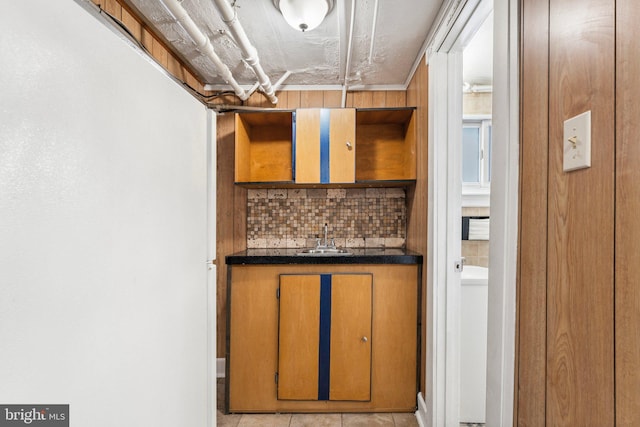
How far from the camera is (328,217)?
2855 millimetres

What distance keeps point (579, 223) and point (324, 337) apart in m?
1.74

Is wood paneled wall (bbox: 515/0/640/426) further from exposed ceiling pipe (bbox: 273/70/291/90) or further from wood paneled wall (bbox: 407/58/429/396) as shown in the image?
exposed ceiling pipe (bbox: 273/70/291/90)

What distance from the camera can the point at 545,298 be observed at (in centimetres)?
84

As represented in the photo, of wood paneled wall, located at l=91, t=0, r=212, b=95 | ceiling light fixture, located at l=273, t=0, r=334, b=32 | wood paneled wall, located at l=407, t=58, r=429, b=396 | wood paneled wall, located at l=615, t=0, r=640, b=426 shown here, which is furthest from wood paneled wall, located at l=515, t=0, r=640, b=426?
wood paneled wall, located at l=91, t=0, r=212, b=95

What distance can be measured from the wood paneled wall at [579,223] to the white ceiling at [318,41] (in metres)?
1.08

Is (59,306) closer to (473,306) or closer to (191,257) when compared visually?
(191,257)

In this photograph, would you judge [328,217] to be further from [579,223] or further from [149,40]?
[579,223]

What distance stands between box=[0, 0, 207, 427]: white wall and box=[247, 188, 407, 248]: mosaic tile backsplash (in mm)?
1971

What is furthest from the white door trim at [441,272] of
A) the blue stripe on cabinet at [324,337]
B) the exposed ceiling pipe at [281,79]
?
the exposed ceiling pipe at [281,79]

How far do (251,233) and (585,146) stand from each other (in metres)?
2.47

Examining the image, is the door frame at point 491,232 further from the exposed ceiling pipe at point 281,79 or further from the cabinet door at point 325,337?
the exposed ceiling pipe at point 281,79

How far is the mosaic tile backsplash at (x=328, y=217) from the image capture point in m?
2.83

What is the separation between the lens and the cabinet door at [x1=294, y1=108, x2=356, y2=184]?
8.05 ft

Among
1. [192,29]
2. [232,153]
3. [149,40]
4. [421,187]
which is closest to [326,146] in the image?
[421,187]
